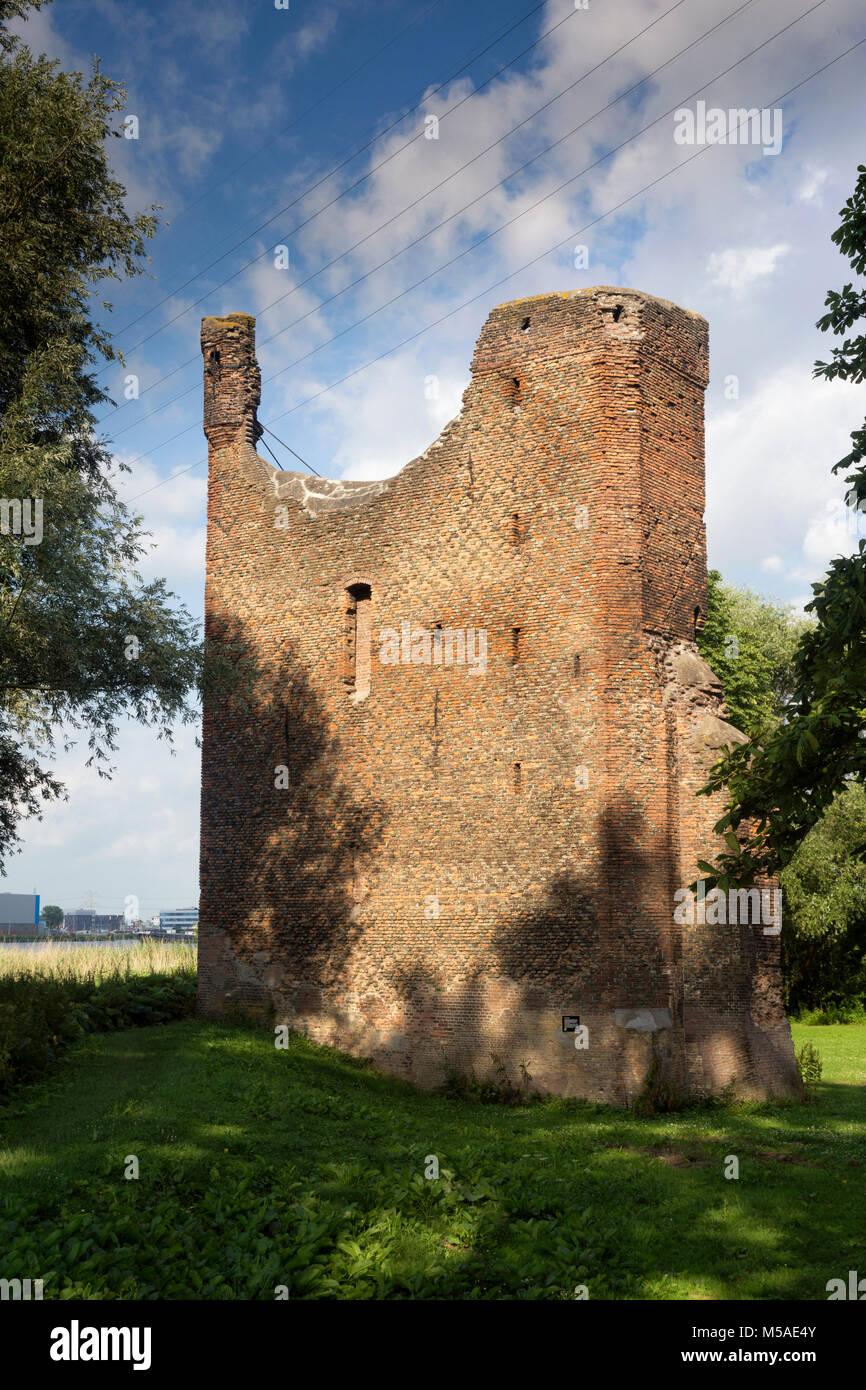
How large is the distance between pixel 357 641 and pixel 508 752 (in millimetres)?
3659

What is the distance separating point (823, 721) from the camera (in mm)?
10375

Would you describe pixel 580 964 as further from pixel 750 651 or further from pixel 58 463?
pixel 750 651

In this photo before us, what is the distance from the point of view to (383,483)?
19141 mm

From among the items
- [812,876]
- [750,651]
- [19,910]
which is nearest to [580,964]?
[812,876]

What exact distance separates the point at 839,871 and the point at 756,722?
15.2ft

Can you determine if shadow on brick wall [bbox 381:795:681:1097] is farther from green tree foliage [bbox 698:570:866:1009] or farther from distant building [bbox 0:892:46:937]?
distant building [bbox 0:892:46:937]

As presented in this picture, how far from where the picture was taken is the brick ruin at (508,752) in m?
15.9

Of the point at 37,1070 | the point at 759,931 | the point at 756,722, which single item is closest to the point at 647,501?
the point at 759,931

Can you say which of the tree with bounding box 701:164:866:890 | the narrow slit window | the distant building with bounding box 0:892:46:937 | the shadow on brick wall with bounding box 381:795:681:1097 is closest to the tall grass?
the narrow slit window

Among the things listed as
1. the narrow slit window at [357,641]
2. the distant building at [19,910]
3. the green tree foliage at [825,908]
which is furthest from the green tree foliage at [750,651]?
the distant building at [19,910]

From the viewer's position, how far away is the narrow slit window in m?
18.9

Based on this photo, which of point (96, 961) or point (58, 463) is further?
point (96, 961)

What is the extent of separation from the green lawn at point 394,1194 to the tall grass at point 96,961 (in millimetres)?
6349
